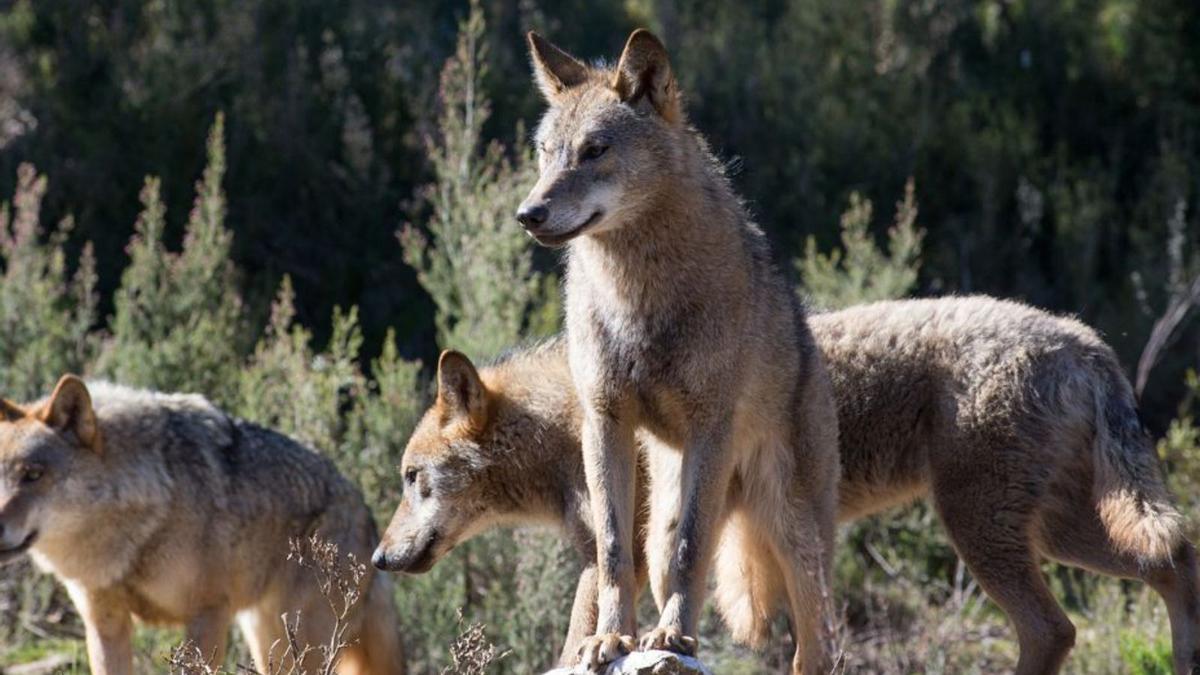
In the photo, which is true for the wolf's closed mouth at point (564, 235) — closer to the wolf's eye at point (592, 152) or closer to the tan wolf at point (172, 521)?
the wolf's eye at point (592, 152)

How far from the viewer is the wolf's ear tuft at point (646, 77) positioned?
17.7 feet

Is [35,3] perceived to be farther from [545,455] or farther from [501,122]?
[545,455]

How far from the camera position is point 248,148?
45.3 feet

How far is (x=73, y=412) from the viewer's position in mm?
7164

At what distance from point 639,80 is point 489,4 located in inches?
Result: 433

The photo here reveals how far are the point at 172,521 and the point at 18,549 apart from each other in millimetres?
654

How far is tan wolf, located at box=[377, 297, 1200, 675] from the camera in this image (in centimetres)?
625

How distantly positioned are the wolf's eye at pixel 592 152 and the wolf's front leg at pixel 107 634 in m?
3.25

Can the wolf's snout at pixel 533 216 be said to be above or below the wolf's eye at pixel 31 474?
above

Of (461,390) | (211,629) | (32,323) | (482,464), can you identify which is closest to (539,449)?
(482,464)

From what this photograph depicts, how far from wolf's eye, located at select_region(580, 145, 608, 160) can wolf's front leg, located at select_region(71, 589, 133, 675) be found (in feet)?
10.7

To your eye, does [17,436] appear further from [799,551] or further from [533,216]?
[799,551]

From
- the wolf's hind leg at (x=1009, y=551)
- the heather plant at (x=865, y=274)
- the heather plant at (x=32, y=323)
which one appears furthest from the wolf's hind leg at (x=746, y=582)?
the heather plant at (x=32, y=323)

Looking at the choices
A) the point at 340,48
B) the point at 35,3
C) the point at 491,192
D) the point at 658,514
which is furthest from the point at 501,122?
the point at 658,514
